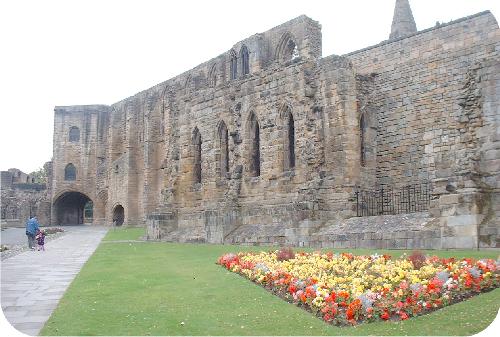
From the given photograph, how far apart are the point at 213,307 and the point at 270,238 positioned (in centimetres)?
1169

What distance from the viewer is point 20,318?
7609 mm

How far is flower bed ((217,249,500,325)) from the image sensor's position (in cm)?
743

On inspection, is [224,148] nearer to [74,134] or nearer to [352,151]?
[352,151]

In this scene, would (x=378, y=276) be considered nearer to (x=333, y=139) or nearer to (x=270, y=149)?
(x=333, y=139)

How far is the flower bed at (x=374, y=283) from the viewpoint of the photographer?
7.43 m

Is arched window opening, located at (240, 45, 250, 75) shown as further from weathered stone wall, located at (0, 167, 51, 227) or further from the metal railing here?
weathered stone wall, located at (0, 167, 51, 227)

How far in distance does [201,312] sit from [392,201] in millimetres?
15548

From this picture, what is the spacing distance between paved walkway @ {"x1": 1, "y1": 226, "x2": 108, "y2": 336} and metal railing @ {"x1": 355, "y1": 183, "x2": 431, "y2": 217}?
9.96 meters

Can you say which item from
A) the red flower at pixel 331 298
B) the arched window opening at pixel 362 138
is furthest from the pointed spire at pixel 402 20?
the red flower at pixel 331 298

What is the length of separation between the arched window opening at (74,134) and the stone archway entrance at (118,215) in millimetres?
9601

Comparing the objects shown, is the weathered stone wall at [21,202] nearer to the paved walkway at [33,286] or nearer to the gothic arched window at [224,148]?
the gothic arched window at [224,148]

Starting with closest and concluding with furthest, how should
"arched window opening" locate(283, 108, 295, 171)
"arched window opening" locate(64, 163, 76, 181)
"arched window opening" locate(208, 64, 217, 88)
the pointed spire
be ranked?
1. "arched window opening" locate(283, 108, 295, 171)
2. the pointed spire
3. "arched window opening" locate(208, 64, 217, 88)
4. "arched window opening" locate(64, 163, 76, 181)

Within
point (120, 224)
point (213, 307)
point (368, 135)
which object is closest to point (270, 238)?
point (368, 135)

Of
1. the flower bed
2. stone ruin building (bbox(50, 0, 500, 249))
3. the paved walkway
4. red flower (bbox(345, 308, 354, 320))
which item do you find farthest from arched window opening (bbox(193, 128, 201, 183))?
red flower (bbox(345, 308, 354, 320))
